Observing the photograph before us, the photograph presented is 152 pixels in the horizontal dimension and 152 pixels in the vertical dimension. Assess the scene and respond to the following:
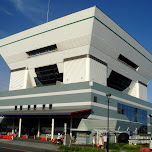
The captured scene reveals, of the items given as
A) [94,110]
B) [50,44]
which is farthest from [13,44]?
[94,110]

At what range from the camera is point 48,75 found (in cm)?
5300

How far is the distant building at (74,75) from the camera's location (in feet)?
136

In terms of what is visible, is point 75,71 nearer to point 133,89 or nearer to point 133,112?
point 133,112

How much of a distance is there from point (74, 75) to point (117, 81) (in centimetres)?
1455

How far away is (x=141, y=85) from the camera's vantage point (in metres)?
63.4

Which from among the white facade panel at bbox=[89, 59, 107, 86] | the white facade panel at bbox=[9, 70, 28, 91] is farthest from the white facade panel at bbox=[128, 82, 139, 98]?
the white facade panel at bbox=[9, 70, 28, 91]

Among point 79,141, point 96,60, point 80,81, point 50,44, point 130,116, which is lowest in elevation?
point 79,141

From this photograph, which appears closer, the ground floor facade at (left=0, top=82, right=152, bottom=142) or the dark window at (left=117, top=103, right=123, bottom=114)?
the ground floor facade at (left=0, top=82, right=152, bottom=142)

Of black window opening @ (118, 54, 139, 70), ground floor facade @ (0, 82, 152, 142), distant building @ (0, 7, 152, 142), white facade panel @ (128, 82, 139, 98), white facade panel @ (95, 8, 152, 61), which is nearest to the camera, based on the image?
ground floor facade @ (0, 82, 152, 142)

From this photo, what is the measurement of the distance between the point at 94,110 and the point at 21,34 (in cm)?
2724

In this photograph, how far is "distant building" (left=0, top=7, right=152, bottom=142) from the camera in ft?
136

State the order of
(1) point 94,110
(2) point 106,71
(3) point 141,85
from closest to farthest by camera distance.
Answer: (1) point 94,110 → (2) point 106,71 → (3) point 141,85

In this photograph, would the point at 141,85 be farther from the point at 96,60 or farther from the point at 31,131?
the point at 31,131

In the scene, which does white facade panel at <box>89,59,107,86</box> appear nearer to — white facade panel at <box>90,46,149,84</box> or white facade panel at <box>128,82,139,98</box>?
white facade panel at <box>90,46,149,84</box>
